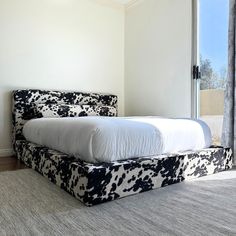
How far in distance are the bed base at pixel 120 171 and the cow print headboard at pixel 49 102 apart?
0.98 m

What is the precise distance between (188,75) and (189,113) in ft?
1.66

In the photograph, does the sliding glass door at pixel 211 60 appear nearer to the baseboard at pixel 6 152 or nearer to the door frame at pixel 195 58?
the door frame at pixel 195 58

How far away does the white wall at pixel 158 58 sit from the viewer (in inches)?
125

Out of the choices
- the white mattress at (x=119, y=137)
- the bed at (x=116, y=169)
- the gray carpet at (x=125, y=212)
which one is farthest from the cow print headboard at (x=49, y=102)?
the gray carpet at (x=125, y=212)

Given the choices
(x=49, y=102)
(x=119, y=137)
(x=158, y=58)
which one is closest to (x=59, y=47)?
(x=49, y=102)

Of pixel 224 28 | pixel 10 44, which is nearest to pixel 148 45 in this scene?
pixel 224 28

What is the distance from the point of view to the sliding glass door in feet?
9.17

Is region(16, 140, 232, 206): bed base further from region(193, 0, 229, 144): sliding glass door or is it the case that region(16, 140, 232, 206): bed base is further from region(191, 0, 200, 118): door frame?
region(191, 0, 200, 118): door frame

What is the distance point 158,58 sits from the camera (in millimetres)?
3551

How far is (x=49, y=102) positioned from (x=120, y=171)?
6.89 feet

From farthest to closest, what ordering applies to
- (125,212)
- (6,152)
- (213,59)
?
(6,152), (213,59), (125,212)

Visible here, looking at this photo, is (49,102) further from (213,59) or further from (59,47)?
(213,59)

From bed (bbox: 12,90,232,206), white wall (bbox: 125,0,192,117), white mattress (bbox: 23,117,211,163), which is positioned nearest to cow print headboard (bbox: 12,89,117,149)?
bed (bbox: 12,90,232,206)

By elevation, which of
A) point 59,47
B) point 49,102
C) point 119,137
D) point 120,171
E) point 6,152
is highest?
point 59,47
